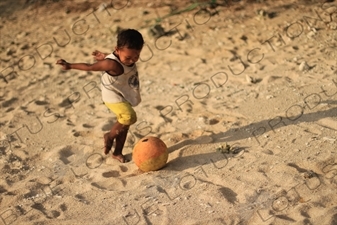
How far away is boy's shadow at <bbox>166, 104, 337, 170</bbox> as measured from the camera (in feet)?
16.2

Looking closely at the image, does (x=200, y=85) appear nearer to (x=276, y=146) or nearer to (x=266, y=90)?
(x=266, y=90)

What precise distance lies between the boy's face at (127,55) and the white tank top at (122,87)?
3.4 inches

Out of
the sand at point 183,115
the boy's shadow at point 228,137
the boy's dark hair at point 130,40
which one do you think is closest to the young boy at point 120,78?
the boy's dark hair at point 130,40

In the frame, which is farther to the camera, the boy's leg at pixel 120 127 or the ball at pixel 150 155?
the boy's leg at pixel 120 127

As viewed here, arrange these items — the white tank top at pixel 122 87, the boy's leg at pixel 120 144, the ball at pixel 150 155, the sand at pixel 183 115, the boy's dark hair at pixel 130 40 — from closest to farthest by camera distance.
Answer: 1. the sand at pixel 183 115
2. the boy's dark hair at pixel 130 40
3. the ball at pixel 150 155
4. the white tank top at pixel 122 87
5. the boy's leg at pixel 120 144

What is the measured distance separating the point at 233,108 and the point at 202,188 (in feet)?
5.30

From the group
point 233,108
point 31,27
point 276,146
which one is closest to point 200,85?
point 233,108

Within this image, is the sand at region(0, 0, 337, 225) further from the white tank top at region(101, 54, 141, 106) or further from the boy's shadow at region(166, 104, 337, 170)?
the white tank top at region(101, 54, 141, 106)

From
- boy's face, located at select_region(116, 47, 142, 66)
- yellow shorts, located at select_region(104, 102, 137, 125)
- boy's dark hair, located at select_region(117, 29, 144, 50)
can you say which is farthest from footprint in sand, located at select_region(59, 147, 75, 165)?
boy's dark hair, located at select_region(117, 29, 144, 50)

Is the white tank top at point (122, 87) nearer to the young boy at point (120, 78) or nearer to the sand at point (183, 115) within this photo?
the young boy at point (120, 78)

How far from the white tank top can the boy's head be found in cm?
15

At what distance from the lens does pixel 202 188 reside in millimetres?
4484

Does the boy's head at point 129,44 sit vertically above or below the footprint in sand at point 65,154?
above

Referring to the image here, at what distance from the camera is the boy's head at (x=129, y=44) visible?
15.0 feet
